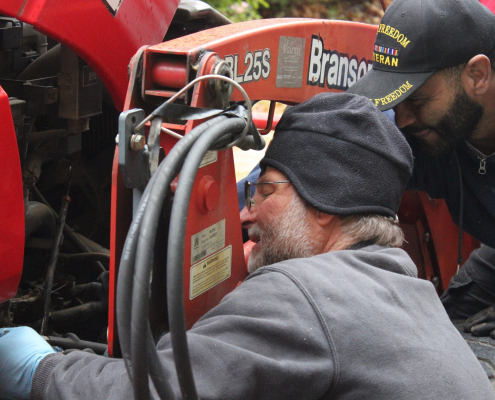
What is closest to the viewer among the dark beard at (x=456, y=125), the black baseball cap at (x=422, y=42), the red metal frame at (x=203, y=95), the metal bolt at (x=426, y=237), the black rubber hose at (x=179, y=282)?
the black rubber hose at (x=179, y=282)

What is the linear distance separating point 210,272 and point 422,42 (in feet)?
3.91

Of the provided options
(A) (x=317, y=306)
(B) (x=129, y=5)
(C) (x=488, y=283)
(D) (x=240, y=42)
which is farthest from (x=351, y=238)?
(C) (x=488, y=283)

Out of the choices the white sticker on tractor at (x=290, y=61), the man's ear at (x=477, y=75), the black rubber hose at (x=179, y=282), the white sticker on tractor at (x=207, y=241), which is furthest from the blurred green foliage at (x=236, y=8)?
the black rubber hose at (x=179, y=282)

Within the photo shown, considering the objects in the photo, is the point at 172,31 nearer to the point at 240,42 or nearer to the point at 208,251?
the point at 240,42

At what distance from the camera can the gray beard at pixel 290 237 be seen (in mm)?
1600

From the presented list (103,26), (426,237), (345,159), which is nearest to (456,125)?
(426,237)

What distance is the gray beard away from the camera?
1.60m

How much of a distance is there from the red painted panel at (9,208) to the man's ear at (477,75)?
1574mm

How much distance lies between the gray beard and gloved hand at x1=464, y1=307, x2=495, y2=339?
1199 millimetres

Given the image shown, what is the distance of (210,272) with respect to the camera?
61.1 inches

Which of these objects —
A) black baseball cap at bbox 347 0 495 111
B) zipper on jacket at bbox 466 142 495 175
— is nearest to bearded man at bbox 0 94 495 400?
black baseball cap at bbox 347 0 495 111

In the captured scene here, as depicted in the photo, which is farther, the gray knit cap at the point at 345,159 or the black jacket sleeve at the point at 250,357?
the gray knit cap at the point at 345,159

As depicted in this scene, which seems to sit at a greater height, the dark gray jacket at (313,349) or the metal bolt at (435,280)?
the dark gray jacket at (313,349)

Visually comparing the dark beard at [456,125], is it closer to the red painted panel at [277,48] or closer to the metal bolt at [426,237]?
the red painted panel at [277,48]
